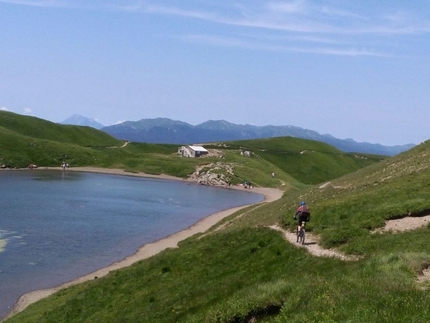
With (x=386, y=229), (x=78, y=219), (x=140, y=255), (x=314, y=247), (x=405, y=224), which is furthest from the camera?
(x=78, y=219)

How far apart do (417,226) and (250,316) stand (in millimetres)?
16415

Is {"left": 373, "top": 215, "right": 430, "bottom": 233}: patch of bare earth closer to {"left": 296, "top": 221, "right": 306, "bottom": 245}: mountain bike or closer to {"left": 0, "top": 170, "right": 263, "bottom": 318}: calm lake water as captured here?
{"left": 296, "top": 221, "right": 306, "bottom": 245}: mountain bike

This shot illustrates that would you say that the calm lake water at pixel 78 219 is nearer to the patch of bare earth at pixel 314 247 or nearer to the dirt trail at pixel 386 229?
the patch of bare earth at pixel 314 247

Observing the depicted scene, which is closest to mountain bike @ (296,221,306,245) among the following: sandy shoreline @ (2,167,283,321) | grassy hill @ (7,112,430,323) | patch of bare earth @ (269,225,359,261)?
patch of bare earth @ (269,225,359,261)

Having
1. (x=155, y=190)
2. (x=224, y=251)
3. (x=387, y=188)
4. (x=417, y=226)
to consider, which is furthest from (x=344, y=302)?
(x=155, y=190)

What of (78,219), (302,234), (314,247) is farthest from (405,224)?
(78,219)

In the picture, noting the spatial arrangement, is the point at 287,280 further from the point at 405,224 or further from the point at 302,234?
the point at 405,224

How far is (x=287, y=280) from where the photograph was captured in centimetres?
2119

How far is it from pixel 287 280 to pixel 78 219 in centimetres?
6121

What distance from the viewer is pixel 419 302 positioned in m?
14.0

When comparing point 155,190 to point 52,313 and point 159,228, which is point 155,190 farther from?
point 52,313

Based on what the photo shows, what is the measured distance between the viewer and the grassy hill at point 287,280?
15.6 meters

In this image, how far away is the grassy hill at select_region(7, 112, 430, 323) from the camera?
1558 cm

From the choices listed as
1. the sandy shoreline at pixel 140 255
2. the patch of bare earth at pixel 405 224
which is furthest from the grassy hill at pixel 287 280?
the sandy shoreline at pixel 140 255
